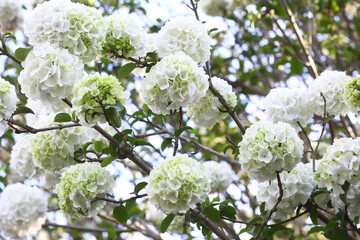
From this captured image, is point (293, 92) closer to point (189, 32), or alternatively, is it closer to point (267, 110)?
point (267, 110)

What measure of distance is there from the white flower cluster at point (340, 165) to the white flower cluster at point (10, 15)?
3.53 m

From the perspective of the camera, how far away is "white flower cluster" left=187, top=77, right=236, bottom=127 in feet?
8.47

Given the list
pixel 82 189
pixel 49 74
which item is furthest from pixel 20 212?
pixel 49 74

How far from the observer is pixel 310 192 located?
2.35 metres

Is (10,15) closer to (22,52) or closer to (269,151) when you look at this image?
(22,52)

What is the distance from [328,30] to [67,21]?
4.05 m

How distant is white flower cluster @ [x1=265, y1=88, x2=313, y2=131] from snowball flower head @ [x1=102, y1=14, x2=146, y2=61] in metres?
0.84

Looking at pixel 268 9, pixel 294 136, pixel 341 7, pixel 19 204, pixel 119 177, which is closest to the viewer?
pixel 294 136

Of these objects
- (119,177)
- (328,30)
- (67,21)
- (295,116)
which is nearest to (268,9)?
(328,30)

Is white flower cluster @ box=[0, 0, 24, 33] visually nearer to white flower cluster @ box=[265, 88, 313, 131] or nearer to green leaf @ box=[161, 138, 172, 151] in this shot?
green leaf @ box=[161, 138, 172, 151]

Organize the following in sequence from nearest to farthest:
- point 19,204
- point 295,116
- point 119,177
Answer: point 295,116 → point 19,204 → point 119,177

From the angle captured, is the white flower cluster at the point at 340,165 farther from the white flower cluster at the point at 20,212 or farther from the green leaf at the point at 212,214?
the white flower cluster at the point at 20,212

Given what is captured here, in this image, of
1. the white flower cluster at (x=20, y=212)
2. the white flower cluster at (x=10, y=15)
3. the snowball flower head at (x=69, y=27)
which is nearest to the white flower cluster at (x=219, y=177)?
the white flower cluster at (x=20, y=212)

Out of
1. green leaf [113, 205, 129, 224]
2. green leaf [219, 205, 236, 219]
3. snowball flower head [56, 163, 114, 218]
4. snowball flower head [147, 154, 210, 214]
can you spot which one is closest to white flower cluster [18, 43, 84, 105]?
snowball flower head [56, 163, 114, 218]
